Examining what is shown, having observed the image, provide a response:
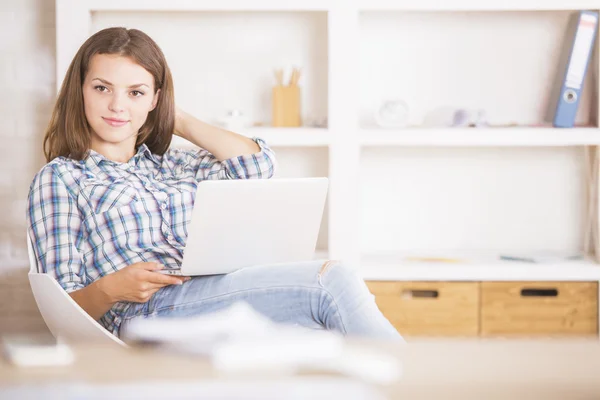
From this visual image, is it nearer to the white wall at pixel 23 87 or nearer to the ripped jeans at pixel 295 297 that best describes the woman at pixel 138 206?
the ripped jeans at pixel 295 297

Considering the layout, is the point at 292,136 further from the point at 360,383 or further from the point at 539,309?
the point at 360,383

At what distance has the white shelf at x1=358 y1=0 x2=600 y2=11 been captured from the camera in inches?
116

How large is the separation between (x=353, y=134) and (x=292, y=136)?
8.4 inches

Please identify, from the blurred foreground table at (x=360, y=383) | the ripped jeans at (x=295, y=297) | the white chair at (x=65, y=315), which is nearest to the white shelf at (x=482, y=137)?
the ripped jeans at (x=295, y=297)

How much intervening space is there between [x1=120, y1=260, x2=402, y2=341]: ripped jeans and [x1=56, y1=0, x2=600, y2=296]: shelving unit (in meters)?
1.20

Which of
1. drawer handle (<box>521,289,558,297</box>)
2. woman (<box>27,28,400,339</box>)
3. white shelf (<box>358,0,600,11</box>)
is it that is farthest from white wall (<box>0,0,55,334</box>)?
drawer handle (<box>521,289,558,297</box>)

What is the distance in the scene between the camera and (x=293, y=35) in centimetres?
318

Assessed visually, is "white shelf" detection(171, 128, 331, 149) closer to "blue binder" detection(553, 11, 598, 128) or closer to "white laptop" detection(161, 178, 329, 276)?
"blue binder" detection(553, 11, 598, 128)

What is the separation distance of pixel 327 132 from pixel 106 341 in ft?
4.91

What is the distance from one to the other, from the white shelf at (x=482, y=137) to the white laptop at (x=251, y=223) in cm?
117

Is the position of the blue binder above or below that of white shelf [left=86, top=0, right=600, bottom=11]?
below

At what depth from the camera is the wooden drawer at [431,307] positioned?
299cm

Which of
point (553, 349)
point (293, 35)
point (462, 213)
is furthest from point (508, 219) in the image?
point (553, 349)

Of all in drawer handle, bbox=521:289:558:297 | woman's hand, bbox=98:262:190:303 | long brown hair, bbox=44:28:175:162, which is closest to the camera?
woman's hand, bbox=98:262:190:303
